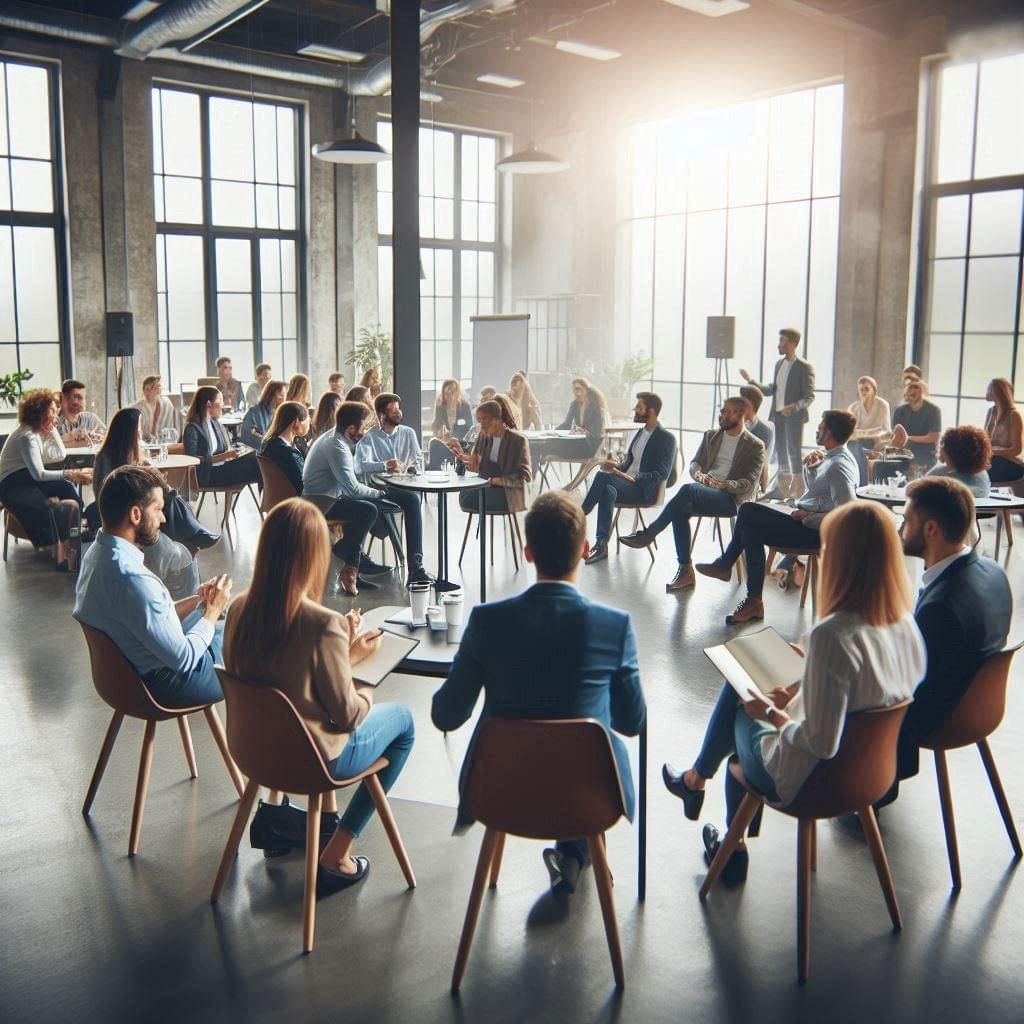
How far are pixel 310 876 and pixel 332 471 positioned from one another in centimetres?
417

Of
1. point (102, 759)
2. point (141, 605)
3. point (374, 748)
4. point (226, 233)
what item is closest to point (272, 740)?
point (374, 748)

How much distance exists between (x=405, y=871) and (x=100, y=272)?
34.9ft

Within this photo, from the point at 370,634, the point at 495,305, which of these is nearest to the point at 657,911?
the point at 370,634

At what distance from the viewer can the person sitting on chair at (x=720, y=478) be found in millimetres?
6848

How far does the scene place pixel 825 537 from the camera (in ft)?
9.14

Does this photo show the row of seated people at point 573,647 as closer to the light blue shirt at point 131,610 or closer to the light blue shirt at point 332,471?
the light blue shirt at point 131,610

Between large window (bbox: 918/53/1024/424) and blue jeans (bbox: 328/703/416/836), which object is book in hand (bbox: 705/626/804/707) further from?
large window (bbox: 918/53/1024/424)

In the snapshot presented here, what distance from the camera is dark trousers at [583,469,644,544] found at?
25.2 ft

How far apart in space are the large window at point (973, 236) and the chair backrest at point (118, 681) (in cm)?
938

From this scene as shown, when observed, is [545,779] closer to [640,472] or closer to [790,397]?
[640,472]

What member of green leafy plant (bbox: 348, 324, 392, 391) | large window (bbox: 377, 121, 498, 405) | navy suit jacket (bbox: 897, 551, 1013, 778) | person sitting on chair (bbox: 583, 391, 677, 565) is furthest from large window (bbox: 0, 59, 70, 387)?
navy suit jacket (bbox: 897, 551, 1013, 778)

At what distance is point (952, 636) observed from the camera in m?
3.07

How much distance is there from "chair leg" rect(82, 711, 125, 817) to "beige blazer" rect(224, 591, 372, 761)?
101cm

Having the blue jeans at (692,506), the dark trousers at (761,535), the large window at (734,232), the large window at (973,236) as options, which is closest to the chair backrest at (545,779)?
the dark trousers at (761,535)
